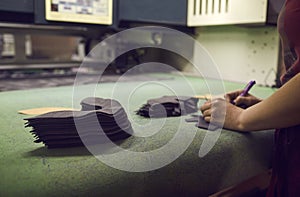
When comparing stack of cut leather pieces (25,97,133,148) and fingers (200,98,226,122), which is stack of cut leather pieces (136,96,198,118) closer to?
fingers (200,98,226,122)

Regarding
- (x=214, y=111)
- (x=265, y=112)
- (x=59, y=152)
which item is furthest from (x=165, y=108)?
(x=59, y=152)

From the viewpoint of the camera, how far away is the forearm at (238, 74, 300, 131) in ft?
2.13

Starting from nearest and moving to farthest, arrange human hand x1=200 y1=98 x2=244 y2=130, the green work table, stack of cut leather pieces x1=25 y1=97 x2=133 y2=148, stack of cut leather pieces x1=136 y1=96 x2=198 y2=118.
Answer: the green work table → stack of cut leather pieces x1=25 y1=97 x2=133 y2=148 → human hand x1=200 y1=98 x2=244 y2=130 → stack of cut leather pieces x1=136 y1=96 x2=198 y2=118

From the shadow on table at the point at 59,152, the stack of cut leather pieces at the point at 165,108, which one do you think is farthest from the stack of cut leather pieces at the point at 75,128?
the stack of cut leather pieces at the point at 165,108

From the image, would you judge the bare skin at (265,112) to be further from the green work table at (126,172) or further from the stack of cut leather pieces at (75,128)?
the stack of cut leather pieces at (75,128)

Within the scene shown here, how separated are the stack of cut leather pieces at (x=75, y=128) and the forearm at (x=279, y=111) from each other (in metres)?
0.33

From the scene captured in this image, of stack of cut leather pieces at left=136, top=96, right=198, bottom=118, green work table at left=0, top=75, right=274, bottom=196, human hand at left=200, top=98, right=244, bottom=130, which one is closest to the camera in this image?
green work table at left=0, top=75, right=274, bottom=196

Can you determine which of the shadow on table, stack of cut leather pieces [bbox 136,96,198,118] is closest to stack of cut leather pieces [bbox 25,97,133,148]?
the shadow on table

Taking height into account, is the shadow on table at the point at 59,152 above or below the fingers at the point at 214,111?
below

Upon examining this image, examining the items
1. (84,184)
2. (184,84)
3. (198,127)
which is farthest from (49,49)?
(84,184)

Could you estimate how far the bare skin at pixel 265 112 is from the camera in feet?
2.15

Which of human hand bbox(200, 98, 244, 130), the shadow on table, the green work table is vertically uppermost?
human hand bbox(200, 98, 244, 130)

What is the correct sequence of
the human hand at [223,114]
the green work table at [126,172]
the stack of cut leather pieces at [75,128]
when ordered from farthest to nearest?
the human hand at [223,114], the stack of cut leather pieces at [75,128], the green work table at [126,172]

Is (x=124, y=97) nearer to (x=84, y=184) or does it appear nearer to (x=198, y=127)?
(x=198, y=127)
